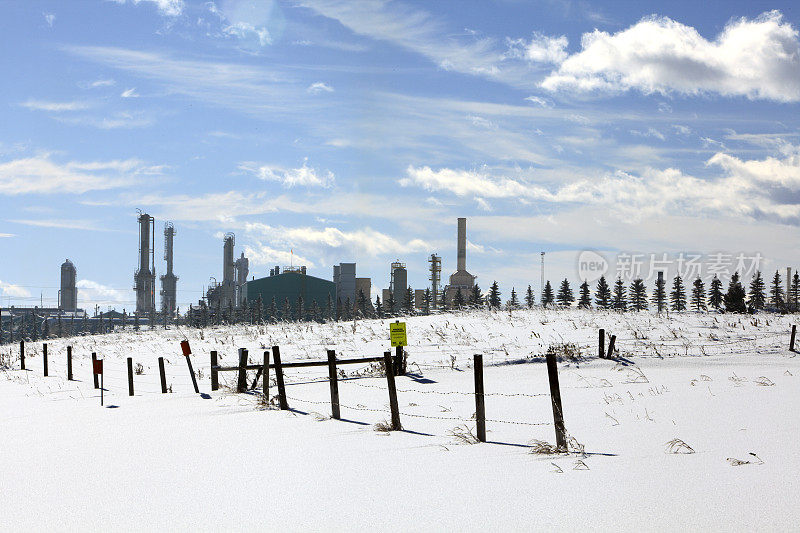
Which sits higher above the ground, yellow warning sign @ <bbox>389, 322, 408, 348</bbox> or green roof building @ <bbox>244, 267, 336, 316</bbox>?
green roof building @ <bbox>244, 267, 336, 316</bbox>

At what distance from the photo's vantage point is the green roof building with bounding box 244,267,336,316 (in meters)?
124

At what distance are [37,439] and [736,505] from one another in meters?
11.0

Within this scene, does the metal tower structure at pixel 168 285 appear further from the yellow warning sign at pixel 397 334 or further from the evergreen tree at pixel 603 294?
the yellow warning sign at pixel 397 334

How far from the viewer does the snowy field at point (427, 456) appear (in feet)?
22.6

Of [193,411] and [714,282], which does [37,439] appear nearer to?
[193,411]

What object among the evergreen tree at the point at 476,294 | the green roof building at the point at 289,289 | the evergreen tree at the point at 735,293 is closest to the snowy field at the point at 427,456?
the evergreen tree at the point at 735,293

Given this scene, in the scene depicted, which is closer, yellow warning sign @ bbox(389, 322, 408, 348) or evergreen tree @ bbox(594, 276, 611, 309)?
yellow warning sign @ bbox(389, 322, 408, 348)

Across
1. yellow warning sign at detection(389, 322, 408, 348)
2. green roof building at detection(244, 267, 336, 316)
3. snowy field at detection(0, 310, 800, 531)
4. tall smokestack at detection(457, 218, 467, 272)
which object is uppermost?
tall smokestack at detection(457, 218, 467, 272)

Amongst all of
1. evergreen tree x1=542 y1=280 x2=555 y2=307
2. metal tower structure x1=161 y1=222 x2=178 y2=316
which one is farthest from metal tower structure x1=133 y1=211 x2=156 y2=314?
evergreen tree x1=542 y1=280 x2=555 y2=307

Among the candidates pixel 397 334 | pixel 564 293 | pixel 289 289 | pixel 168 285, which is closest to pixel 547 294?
pixel 564 293

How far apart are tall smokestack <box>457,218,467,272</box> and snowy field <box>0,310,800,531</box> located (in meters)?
89.8

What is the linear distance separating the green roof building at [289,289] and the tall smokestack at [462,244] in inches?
911

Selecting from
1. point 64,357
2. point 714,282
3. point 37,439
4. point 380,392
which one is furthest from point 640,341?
point 714,282

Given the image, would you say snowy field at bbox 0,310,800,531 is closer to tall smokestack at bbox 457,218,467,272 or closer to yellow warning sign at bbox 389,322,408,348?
yellow warning sign at bbox 389,322,408,348
